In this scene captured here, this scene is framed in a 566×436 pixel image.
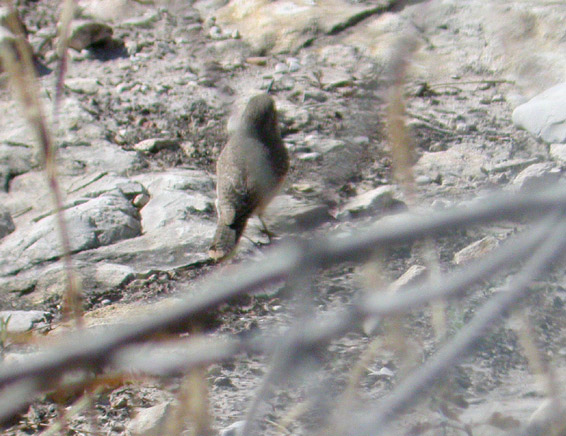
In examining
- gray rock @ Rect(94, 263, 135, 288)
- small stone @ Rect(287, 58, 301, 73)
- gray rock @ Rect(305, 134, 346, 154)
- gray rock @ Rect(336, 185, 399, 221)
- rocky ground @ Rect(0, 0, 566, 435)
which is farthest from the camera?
small stone @ Rect(287, 58, 301, 73)

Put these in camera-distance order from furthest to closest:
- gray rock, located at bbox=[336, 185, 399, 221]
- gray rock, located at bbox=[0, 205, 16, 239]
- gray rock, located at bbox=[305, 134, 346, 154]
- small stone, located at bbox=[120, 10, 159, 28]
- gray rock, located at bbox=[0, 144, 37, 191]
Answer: small stone, located at bbox=[120, 10, 159, 28] < gray rock, located at bbox=[0, 144, 37, 191] < gray rock, located at bbox=[305, 134, 346, 154] < gray rock, located at bbox=[0, 205, 16, 239] < gray rock, located at bbox=[336, 185, 399, 221]

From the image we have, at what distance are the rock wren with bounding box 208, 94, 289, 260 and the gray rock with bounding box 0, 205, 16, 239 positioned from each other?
3.86ft

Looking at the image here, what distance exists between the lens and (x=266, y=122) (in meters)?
4.62

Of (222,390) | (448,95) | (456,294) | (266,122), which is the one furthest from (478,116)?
(456,294)

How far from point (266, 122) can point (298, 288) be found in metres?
3.92

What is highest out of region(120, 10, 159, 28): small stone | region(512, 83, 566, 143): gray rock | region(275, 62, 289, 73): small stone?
region(120, 10, 159, 28): small stone

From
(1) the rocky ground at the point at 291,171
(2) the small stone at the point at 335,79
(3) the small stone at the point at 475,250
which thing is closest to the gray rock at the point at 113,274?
(1) the rocky ground at the point at 291,171

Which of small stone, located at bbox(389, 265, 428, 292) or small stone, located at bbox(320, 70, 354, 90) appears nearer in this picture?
small stone, located at bbox(389, 265, 428, 292)

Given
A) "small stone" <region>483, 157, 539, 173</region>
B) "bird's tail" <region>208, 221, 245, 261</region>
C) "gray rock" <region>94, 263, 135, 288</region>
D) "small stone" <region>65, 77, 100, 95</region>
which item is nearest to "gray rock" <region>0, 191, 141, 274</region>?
"gray rock" <region>94, 263, 135, 288</region>

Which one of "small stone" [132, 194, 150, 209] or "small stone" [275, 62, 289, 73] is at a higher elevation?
"small stone" [275, 62, 289, 73]

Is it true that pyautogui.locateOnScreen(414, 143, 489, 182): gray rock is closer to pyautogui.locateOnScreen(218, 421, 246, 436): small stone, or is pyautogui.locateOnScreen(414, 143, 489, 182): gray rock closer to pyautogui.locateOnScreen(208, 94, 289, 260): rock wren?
pyautogui.locateOnScreen(208, 94, 289, 260): rock wren

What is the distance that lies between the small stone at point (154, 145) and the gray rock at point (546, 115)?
2257mm

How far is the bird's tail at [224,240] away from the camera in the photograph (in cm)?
374

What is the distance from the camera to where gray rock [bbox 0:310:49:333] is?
3.31 m
